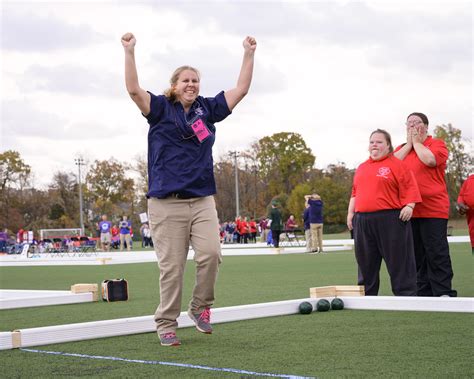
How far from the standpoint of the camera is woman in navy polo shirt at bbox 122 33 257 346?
6.14 meters

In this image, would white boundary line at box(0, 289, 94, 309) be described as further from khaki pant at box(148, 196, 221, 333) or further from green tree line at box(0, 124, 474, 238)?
green tree line at box(0, 124, 474, 238)

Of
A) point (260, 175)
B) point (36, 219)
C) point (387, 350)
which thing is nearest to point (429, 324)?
point (387, 350)

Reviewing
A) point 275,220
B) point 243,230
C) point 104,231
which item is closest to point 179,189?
point 275,220

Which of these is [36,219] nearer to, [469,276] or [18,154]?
[18,154]

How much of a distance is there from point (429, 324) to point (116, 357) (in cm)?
266

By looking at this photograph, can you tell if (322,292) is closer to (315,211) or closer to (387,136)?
(387,136)

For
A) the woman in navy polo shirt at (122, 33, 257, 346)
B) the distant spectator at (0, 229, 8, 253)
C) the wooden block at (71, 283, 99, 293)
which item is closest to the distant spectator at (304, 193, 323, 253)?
the wooden block at (71, 283, 99, 293)

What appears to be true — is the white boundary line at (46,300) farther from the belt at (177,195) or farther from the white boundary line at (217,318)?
the belt at (177,195)

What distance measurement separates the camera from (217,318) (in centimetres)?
723

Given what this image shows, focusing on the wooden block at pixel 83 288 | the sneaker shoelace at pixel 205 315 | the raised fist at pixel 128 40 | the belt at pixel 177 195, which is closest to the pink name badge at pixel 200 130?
the belt at pixel 177 195

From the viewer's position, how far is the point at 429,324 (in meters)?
6.60

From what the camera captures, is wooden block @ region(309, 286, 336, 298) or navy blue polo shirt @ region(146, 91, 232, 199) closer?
navy blue polo shirt @ region(146, 91, 232, 199)

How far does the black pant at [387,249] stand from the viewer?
8297mm

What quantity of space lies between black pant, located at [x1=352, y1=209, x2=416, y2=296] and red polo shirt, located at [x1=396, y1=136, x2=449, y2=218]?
1.33ft
